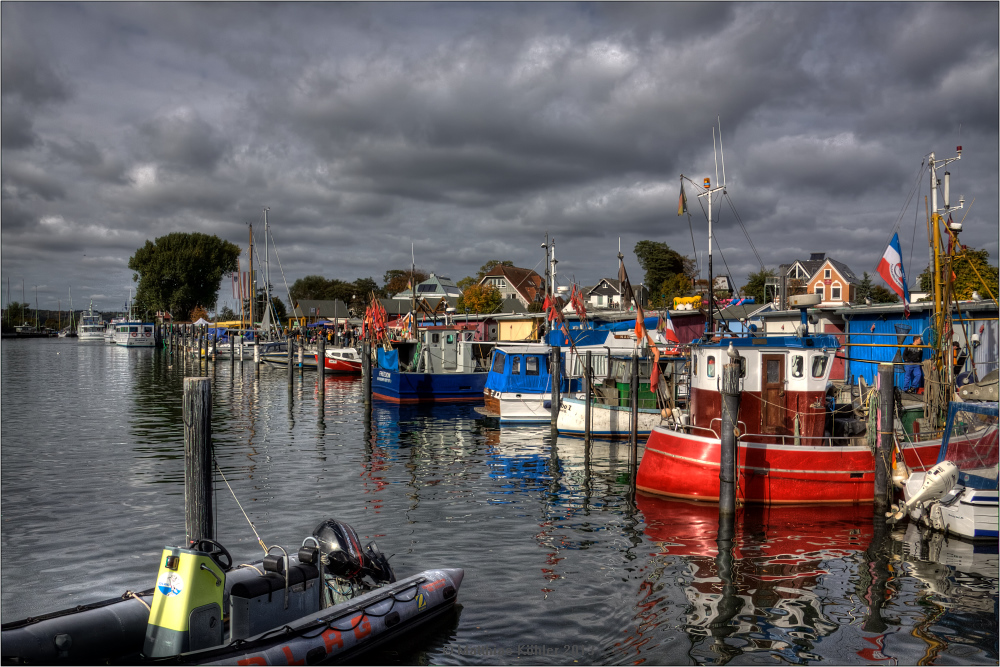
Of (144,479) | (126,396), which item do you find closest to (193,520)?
(144,479)

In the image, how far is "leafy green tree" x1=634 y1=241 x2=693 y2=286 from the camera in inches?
3174

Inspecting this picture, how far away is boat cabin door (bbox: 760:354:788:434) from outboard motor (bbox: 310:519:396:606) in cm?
1011

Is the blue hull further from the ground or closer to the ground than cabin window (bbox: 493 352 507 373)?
closer to the ground

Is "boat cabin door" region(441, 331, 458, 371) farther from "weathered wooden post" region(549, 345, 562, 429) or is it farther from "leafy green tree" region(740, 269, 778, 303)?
"leafy green tree" region(740, 269, 778, 303)

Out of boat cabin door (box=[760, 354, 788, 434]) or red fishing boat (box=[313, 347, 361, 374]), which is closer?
boat cabin door (box=[760, 354, 788, 434])

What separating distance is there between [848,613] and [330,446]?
17061 mm

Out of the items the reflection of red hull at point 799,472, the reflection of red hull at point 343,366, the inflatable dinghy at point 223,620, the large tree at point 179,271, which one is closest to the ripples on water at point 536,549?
the reflection of red hull at point 799,472

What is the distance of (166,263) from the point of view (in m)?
98.2

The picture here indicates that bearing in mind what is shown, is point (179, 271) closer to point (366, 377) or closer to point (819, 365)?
point (366, 377)

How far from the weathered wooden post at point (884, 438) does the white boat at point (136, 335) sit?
101831mm

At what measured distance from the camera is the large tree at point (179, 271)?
98.1m

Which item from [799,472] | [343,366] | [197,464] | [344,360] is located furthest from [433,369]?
[197,464]

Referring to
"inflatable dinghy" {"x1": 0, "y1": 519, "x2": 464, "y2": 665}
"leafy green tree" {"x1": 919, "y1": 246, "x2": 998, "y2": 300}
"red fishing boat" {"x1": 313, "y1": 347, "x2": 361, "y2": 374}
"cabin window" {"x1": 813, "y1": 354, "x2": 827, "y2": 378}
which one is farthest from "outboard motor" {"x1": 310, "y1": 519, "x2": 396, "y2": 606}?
"red fishing boat" {"x1": 313, "y1": 347, "x2": 361, "y2": 374}

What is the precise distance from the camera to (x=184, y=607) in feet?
24.8
